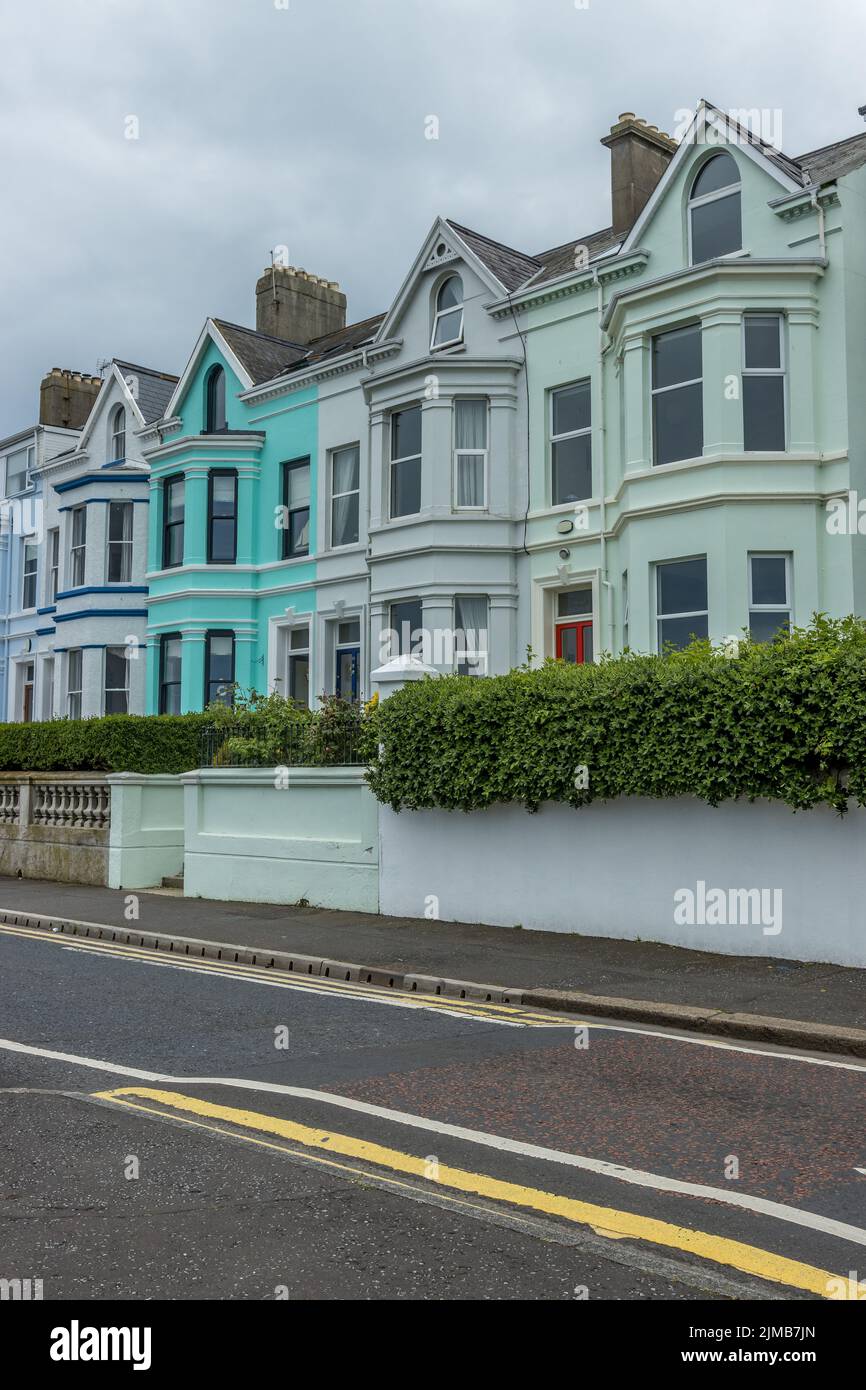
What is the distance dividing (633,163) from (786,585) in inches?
345

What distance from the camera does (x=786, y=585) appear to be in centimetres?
1794

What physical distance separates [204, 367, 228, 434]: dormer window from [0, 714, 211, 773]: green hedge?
30.1 ft

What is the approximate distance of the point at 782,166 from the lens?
1872 centimetres

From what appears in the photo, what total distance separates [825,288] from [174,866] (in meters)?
13.0

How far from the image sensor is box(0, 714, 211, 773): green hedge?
21.0m

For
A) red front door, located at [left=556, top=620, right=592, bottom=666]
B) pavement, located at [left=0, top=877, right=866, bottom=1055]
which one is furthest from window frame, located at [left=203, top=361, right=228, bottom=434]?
pavement, located at [left=0, top=877, right=866, bottom=1055]

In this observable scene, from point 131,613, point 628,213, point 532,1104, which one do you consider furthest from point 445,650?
point 532,1104

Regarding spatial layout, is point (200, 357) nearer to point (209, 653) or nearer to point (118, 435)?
point (118, 435)

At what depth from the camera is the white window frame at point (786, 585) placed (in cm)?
1777

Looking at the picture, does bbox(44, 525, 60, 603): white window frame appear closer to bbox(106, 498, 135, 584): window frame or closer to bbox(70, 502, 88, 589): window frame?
bbox(70, 502, 88, 589): window frame

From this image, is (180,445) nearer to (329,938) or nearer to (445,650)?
(445,650)

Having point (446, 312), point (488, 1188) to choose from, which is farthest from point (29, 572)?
point (488, 1188)

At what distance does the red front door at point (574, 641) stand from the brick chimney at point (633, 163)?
6.95 m

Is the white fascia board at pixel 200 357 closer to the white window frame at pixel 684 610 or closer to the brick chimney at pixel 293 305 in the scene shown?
the brick chimney at pixel 293 305
